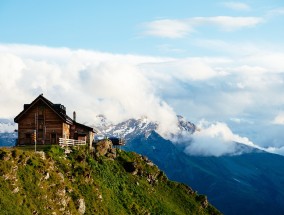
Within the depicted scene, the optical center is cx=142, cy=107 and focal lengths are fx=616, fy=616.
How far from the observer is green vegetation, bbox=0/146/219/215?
99.5 metres

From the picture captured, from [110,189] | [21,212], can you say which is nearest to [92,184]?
[110,189]

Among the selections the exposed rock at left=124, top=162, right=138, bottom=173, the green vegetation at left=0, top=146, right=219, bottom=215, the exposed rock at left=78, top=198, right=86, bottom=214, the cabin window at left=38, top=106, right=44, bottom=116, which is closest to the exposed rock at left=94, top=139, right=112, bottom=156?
the green vegetation at left=0, top=146, right=219, bottom=215

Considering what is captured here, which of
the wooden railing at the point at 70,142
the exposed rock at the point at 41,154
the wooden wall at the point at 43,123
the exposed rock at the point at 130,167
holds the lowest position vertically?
the exposed rock at the point at 130,167

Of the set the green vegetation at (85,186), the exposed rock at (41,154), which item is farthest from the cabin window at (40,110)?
the exposed rock at (41,154)

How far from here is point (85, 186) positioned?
120000 millimetres

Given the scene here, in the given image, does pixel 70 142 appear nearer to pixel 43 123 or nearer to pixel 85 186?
pixel 43 123

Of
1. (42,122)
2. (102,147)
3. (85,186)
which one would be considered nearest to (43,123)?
(42,122)

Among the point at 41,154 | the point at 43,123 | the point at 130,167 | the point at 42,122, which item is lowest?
the point at 130,167

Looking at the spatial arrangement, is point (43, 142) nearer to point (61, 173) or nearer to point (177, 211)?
point (61, 173)

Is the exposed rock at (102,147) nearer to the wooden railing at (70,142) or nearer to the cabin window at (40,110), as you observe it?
the wooden railing at (70,142)

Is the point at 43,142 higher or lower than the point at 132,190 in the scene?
higher

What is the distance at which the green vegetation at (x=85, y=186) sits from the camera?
99500 millimetres

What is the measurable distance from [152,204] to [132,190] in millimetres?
5696

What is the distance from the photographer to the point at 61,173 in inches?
4496
